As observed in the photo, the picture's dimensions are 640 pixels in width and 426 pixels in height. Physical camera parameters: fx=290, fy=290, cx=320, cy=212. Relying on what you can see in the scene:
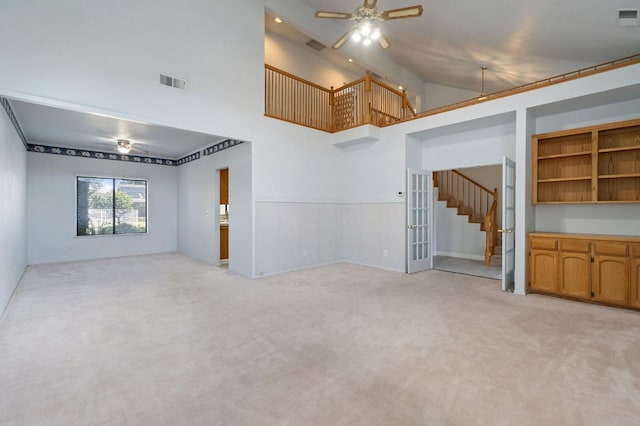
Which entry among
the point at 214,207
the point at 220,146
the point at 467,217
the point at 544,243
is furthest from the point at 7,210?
the point at 467,217

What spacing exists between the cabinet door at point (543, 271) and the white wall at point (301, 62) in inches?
275

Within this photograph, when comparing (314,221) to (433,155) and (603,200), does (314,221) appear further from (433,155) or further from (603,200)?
(603,200)

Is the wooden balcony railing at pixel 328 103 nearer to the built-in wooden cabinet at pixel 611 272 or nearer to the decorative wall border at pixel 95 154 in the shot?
the built-in wooden cabinet at pixel 611 272

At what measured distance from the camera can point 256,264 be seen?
5516 millimetres

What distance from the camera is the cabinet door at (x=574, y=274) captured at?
12.9ft

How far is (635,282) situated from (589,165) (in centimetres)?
174

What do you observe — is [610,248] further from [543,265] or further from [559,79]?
[559,79]

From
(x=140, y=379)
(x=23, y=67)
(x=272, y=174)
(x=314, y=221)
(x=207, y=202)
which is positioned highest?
(x=23, y=67)

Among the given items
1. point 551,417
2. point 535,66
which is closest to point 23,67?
point 551,417

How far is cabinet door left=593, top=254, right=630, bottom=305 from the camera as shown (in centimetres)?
365

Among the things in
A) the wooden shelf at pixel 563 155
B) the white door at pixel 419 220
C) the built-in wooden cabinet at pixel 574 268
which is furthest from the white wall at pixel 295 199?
the built-in wooden cabinet at pixel 574 268

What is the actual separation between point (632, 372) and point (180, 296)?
196 inches

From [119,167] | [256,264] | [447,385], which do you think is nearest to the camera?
[447,385]

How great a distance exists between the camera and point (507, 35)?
4.85 metres
